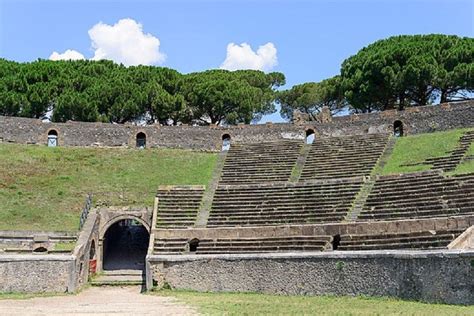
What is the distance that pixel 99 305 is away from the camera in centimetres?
1661

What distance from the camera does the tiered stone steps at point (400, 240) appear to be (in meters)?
19.0

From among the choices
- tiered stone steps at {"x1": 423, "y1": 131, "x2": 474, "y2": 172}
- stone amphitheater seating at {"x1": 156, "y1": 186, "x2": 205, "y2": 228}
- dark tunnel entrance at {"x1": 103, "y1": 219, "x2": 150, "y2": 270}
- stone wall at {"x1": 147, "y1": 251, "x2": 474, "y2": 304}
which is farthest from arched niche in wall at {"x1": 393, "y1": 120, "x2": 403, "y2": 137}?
stone wall at {"x1": 147, "y1": 251, "x2": 474, "y2": 304}

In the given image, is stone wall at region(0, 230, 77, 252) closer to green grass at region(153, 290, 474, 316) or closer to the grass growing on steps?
green grass at region(153, 290, 474, 316)

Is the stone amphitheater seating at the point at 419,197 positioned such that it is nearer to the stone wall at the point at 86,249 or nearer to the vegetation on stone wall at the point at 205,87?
the stone wall at the point at 86,249

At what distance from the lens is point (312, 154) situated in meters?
34.5

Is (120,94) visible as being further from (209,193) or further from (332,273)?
(332,273)

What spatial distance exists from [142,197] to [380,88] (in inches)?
867

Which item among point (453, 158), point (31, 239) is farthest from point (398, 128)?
point (31, 239)

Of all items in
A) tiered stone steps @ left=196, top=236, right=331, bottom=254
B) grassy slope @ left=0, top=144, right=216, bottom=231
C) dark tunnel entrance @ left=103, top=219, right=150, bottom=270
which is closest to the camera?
tiered stone steps @ left=196, top=236, right=331, bottom=254

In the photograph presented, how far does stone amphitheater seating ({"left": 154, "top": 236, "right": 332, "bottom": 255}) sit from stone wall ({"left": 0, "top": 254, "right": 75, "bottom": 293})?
4230 millimetres

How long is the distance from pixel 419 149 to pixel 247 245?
13.5 m

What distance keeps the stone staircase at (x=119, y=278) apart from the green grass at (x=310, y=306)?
21.2 feet

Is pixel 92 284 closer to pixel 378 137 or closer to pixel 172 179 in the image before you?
pixel 172 179

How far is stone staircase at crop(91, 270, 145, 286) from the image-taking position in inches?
947
